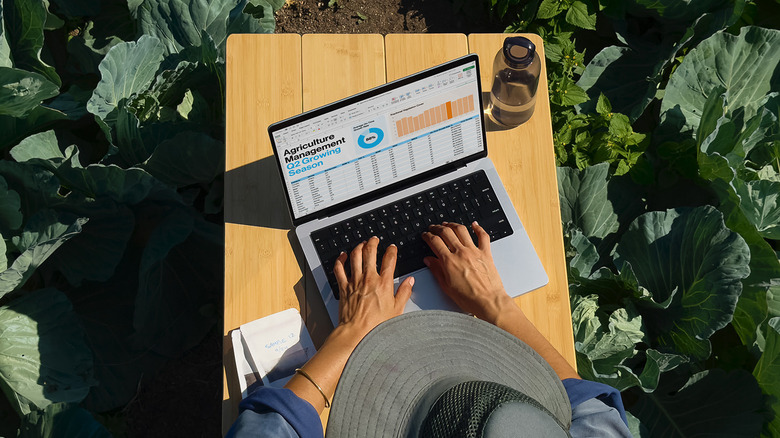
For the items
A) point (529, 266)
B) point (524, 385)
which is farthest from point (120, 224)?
point (524, 385)

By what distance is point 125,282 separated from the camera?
7.30 ft

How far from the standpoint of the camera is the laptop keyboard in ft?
5.09

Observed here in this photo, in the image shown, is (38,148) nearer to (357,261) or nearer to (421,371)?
(357,261)

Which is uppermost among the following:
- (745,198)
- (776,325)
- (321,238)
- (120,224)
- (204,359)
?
(321,238)

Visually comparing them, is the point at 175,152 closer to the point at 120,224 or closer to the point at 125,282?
the point at 120,224

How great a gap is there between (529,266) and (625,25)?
1.46m

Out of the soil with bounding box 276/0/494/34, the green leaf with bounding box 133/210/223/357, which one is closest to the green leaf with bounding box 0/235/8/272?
the green leaf with bounding box 133/210/223/357

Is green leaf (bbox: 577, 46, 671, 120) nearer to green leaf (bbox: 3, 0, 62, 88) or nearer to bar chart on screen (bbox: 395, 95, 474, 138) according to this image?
bar chart on screen (bbox: 395, 95, 474, 138)

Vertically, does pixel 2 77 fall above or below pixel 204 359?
above

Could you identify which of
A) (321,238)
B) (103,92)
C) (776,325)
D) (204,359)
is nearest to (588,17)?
(776,325)

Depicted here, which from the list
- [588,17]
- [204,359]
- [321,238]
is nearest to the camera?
[321,238]

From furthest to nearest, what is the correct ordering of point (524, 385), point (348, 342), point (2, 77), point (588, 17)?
point (588, 17)
point (2, 77)
point (348, 342)
point (524, 385)

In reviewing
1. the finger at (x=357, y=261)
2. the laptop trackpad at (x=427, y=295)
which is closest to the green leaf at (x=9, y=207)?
the finger at (x=357, y=261)

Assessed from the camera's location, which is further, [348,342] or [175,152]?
[175,152]
